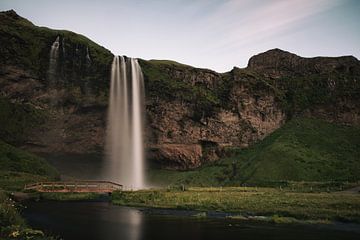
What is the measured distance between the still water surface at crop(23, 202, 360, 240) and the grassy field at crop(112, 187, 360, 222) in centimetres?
409

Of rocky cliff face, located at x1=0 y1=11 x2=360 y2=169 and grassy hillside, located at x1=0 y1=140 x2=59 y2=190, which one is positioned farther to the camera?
rocky cliff face, located at x1=0 y1=11 x2=360 y2=169

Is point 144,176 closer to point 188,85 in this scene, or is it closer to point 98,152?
point 98,152

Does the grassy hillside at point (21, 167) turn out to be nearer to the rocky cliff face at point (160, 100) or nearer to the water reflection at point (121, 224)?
the rocky cliff face at point (160, 100)

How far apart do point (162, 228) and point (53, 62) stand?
68.4 m

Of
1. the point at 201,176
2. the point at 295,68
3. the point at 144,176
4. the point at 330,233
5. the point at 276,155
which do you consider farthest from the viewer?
the point at 295,68

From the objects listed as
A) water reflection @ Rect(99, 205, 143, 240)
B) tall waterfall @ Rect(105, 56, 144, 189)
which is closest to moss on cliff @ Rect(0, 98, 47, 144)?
tall waterfall @ Rect(105, 56, 144, 189)

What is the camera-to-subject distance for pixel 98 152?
305 ft

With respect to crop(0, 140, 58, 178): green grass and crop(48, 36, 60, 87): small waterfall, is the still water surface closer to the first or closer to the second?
crop(0, 140, 58, 178): green grass

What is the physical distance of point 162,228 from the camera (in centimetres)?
3153

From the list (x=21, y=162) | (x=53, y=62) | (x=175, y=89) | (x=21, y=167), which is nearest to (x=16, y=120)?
(x=21, y=162)

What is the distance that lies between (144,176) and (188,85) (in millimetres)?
26214

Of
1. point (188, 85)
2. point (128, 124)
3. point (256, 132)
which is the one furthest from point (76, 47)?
point (256, 132)

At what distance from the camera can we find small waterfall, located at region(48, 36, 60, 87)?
3497 inches

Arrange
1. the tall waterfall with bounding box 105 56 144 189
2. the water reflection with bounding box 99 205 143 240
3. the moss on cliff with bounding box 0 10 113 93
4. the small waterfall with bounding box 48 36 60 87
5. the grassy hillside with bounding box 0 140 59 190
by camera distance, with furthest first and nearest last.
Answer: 1. the small waterfall with bounding box 48 36 60 87
2. the tall waterfall with bounding box 105 56 144 189
3. the moss on cliff with bounding box 0 10 113 93
4. the grassy hillside with bounding box 0 140 59 190
5. the water reflection with bounding box 99 205 143 240
